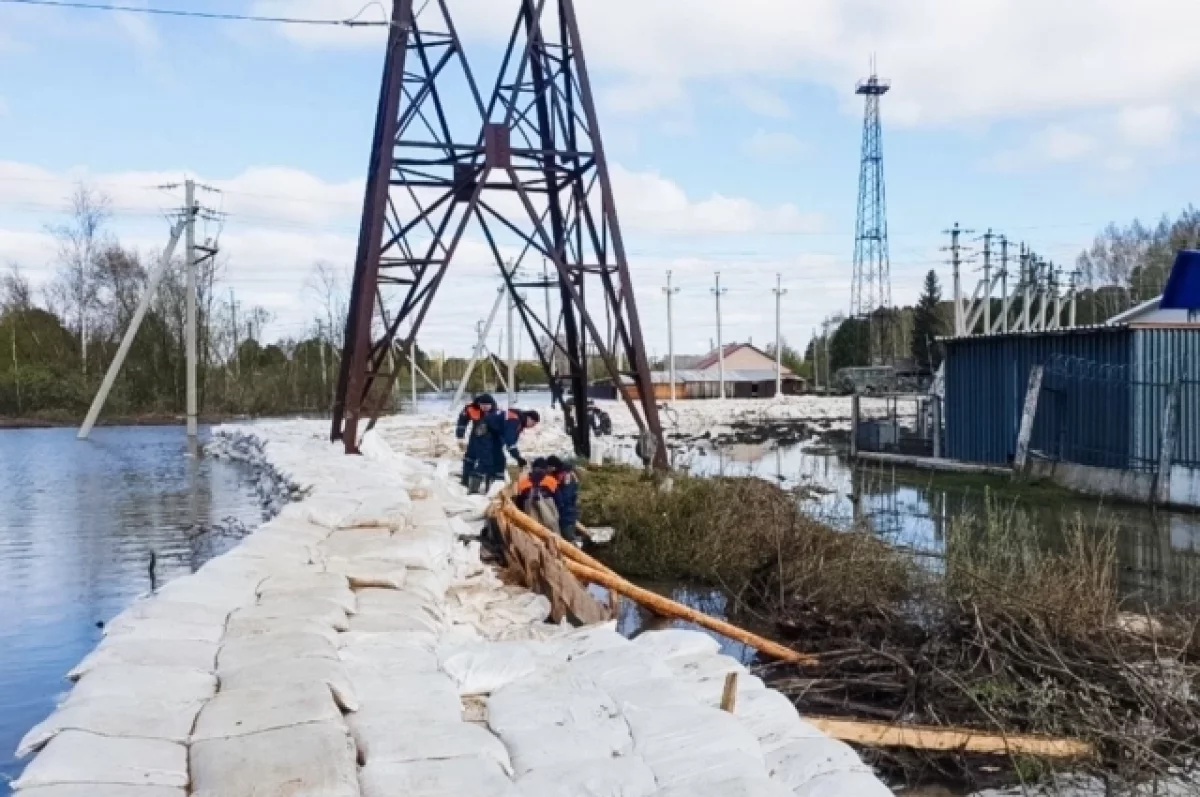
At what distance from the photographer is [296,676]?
404 centimetres

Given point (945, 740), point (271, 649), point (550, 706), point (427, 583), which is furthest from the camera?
point (427, 583)

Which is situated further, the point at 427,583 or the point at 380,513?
the point at 380,513

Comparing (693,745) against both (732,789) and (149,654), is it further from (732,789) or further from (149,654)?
(149,654)

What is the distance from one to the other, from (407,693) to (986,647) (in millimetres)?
2812

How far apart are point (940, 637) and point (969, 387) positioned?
14215mm

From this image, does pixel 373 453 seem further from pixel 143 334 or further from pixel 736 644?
pixel 143 334

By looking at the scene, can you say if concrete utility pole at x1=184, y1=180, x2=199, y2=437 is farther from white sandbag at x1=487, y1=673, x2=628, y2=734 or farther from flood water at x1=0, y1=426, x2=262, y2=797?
Answer: white sandbag at x1=487, y1=673, x2=628, y2=734

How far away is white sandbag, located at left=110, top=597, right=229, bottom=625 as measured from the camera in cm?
489

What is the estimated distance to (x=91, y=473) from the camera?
18.8m

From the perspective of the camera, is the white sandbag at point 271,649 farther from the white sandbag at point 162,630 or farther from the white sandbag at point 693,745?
the white sandbag at point 693,745

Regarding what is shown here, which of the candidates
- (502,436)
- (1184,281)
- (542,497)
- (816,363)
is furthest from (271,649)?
(816,363)

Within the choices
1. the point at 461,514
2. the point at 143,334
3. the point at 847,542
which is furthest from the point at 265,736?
the point at 143,334

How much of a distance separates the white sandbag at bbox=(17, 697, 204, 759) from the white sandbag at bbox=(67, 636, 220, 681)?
43 cm

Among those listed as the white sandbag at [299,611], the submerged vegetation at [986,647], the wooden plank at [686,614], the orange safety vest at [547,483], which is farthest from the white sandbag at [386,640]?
the orange safety vest at [547,483]
